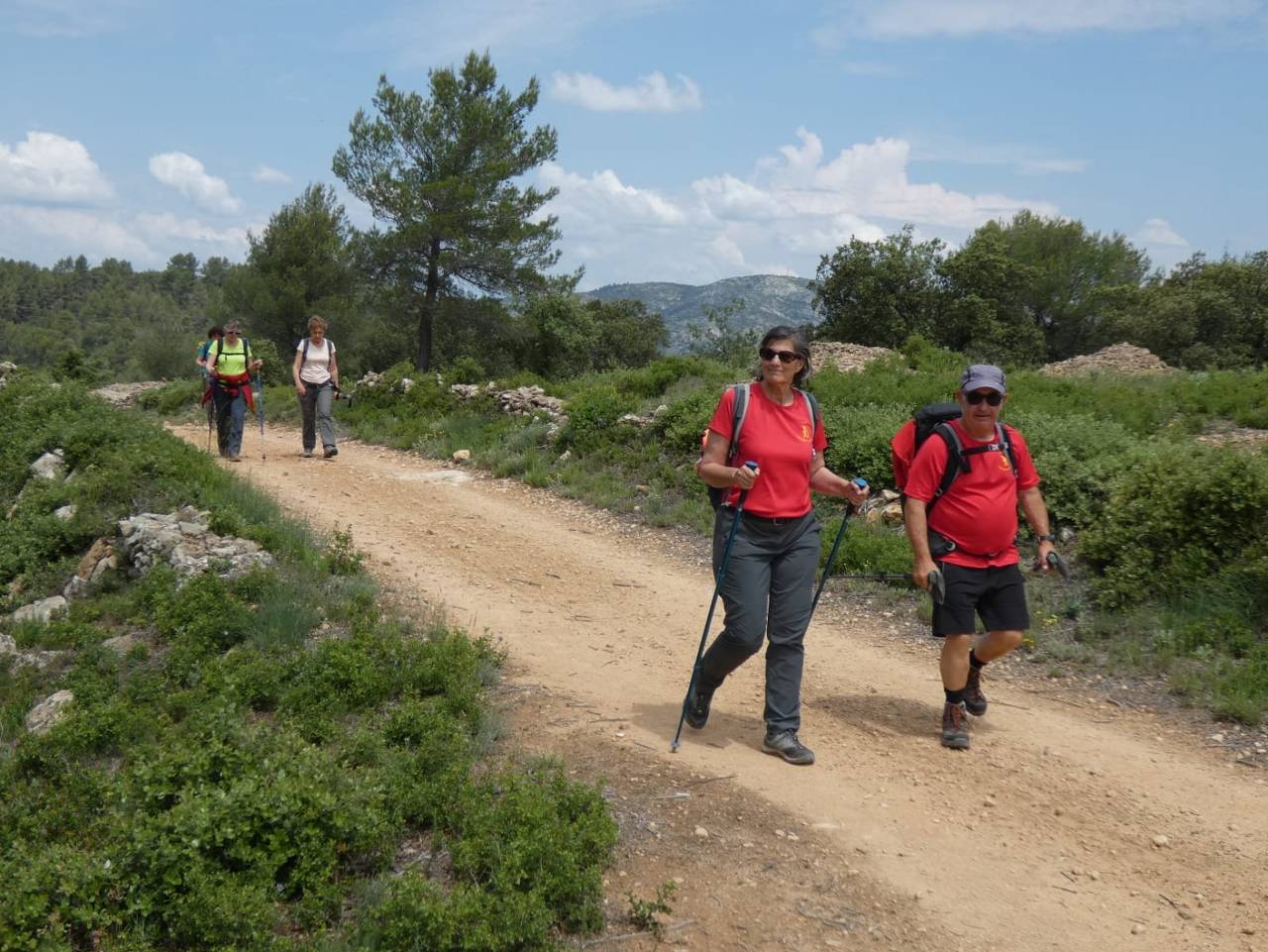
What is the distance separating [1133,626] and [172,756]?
19.9 feet

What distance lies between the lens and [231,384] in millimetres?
13453

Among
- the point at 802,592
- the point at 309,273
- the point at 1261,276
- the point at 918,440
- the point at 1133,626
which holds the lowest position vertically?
the point at 1133,626

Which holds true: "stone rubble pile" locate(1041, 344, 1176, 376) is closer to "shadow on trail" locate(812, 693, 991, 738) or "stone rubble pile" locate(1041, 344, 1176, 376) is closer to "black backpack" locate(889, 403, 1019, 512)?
"shadow on trail" locate(812, 693, 991, 738)

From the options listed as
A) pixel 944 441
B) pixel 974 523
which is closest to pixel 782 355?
pixel 944 441

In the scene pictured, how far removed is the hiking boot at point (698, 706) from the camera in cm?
548

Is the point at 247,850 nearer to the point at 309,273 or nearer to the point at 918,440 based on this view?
the point at 918,440

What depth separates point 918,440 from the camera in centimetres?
548

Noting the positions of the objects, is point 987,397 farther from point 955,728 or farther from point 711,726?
point 711,726

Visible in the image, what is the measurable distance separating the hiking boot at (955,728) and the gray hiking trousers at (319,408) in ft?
33.6

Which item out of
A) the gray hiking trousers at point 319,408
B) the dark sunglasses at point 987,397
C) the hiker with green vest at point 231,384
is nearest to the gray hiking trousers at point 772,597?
the dark sunglasses at point 987,397

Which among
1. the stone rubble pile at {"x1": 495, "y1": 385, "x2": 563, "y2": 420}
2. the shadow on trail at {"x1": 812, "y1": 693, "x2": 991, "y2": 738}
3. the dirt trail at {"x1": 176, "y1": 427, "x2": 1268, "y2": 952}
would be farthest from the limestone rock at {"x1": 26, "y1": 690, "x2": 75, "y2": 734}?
the stone rubble pile at {"x1": 495, "y1": 385, "x2": 563, "y2": 420}

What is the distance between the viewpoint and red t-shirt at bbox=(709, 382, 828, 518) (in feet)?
16.4

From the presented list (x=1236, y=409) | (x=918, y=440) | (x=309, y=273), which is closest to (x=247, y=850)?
(x=918, y=440)

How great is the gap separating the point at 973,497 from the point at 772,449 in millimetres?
1100
